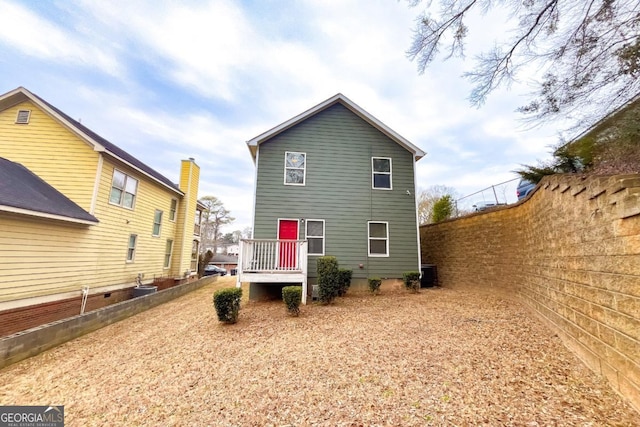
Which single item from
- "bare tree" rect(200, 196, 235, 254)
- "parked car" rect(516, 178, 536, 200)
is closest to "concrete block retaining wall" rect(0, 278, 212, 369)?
"parked car" rect(516, 178, 536, 200)

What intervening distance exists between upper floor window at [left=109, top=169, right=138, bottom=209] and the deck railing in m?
6.32

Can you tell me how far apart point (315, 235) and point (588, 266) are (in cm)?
726

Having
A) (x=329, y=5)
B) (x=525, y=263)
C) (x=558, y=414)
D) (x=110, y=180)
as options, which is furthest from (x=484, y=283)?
(x=110, y=180)

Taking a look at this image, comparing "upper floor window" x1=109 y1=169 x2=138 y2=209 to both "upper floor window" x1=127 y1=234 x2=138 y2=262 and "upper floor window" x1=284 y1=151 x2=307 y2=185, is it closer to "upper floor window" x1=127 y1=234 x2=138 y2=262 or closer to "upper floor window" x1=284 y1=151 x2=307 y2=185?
"upper floor window" x1=127 y1=234 x2=138 y2=262

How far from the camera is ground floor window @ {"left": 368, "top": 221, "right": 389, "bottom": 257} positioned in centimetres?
970

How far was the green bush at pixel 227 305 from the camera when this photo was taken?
5.88m

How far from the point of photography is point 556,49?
15.5 feet

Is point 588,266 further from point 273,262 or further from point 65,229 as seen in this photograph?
point 65,229

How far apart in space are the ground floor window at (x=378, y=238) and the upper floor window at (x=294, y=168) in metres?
3.31

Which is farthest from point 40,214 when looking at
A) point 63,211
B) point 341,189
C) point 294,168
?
point 341,189

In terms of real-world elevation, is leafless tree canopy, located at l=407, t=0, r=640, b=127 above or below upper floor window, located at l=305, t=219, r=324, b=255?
above

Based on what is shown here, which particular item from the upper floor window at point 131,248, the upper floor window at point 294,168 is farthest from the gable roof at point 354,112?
the upper floor window at point 131,248

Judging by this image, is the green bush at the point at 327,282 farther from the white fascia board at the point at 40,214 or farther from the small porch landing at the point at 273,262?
the white fascia board at the point at 40,214

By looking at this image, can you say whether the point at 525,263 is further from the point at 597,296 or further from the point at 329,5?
the point at 329,5
